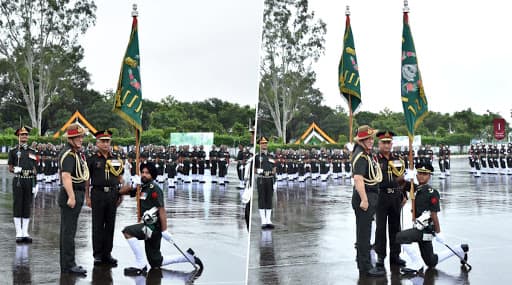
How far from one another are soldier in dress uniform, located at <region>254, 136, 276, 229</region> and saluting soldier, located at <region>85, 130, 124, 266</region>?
133 inches

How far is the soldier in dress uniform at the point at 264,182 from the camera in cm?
930

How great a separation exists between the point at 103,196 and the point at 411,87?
404 centimetres

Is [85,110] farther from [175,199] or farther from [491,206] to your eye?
[491,206]

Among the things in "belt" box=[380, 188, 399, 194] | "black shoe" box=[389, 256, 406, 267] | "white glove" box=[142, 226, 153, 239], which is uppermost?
"belt" box=[380, 188, 399, 194]

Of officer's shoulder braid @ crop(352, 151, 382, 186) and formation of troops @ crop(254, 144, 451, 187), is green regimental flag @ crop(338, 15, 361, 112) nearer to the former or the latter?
officer's shoulder braid @ crop(352, 151, 382, 186)

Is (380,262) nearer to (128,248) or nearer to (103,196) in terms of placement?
(103,196)

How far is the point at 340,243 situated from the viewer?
25.6 ft

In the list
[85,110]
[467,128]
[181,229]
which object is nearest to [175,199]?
[181,229]

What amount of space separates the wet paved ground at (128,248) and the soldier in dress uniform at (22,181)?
1.01 feet

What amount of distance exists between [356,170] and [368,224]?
57 centimetres

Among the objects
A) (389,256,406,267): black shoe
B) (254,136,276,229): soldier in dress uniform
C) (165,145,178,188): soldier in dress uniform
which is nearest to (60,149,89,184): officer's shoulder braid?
(389,256,406,267): black shoe

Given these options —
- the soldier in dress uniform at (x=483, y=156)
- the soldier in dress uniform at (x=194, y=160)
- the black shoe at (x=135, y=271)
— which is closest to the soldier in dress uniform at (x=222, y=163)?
the soldier in dress uniform at (x=194, y=160)

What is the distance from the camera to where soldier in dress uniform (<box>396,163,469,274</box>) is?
594 centimetres

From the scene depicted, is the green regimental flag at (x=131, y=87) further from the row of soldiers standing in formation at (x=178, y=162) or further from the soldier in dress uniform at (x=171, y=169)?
the row of soldiers standing in formation at (x=178, y=162)
